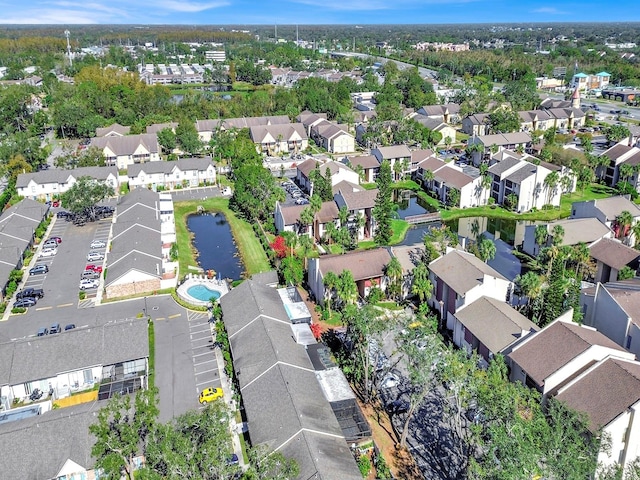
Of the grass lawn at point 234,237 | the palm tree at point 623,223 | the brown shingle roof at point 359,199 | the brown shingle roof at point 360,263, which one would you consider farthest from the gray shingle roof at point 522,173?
the grass lawn at point 234,237

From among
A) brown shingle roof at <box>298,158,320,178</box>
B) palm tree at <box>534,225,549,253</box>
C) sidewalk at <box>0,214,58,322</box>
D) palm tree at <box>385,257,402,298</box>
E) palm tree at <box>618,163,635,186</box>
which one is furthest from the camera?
brown shingle roof at <box>298,158,320,178</box>

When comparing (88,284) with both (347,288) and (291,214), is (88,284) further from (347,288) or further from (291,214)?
(347,288)

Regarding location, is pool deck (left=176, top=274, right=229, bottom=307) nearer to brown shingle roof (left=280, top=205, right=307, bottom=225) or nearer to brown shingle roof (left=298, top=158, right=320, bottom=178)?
brown shingle roof (left=280, top=205, right=307, bottom=225)

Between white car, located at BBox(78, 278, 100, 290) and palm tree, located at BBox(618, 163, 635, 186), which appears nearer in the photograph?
white car, located at BBox(78, 278, 100, 290)

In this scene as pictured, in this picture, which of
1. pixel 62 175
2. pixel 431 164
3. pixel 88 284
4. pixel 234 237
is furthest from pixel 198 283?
pixel 431 164

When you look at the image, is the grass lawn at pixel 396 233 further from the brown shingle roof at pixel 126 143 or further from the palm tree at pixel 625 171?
the brown shingle roof at pixel 126 143

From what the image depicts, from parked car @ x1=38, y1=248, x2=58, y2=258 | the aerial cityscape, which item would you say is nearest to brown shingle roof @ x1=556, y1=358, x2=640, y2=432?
the aerial cityscape
